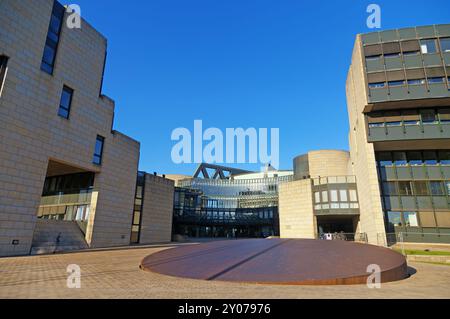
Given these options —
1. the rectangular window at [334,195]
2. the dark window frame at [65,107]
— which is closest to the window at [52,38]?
the dark window frame at [65,107]

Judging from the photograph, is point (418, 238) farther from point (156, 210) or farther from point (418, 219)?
point (156, 210)

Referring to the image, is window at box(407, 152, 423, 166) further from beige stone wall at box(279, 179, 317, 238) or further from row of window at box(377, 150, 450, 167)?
beige stone wall at box(279, 179, 317, 238)

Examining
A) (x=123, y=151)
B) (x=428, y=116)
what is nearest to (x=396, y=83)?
(x=428, y=116)

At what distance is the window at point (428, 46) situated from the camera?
2731cm

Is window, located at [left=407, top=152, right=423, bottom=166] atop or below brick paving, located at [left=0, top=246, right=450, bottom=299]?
atop

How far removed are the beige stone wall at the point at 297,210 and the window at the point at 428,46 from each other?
19.9 metres

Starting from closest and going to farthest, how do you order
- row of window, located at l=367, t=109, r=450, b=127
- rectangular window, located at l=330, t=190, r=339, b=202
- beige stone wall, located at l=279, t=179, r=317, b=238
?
1. row of window, located at l=367, t=109, r=450, b=127
2. rectangular window, located at l=330, t=190, r=339, b=202
3. beige stone wall, located at l=279, t=179, r=317, b=238

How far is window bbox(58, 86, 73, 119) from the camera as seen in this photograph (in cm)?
2105

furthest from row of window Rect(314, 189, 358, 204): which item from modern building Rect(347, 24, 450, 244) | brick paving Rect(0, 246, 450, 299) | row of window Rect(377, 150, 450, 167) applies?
brick paving Rect(0, 246, 450, 299)

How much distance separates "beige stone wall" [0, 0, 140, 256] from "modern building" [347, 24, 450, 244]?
26304mm

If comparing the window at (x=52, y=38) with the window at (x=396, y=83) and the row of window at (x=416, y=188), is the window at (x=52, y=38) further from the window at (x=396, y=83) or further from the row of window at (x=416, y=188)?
the row of window at (x=416, y=188)
